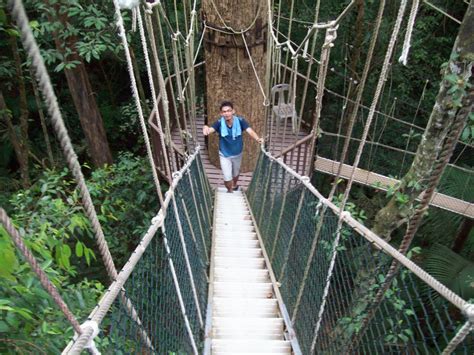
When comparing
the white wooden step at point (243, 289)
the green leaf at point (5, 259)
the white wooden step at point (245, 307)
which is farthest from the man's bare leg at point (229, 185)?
the green leaf at point (5, 259)

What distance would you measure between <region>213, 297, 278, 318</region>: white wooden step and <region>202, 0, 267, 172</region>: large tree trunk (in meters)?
2.14

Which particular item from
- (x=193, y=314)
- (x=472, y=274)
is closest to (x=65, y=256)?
(x=193, y=314)

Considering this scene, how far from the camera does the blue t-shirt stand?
3.03m

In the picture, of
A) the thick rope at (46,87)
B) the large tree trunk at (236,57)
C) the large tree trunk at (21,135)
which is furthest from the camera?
the large tree trunk at (21,135)

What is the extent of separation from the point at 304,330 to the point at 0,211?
146 centimetres

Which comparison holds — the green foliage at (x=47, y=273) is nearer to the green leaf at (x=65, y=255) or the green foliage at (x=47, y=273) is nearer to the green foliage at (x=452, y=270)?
the green leaf at (x=65, y=255)

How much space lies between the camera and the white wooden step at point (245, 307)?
1.92 meters

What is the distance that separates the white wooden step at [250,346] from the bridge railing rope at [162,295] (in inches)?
3.8

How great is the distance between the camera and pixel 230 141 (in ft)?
10.0

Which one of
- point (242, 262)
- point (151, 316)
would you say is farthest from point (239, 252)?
Answer: point (151, 316)

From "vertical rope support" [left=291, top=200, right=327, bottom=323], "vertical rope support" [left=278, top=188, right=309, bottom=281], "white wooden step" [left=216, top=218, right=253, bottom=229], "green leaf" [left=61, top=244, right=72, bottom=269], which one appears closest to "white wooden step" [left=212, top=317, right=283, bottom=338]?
"vertical rope support" [left=291, top=200, right=327, bottom=323]

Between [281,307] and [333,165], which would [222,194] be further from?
[281,307]

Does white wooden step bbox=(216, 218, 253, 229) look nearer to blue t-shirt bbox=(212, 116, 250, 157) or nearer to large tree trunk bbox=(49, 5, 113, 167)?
blue t-shirt bbox=(212, 116, 250, 157)

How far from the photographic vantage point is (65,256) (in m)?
1.19
